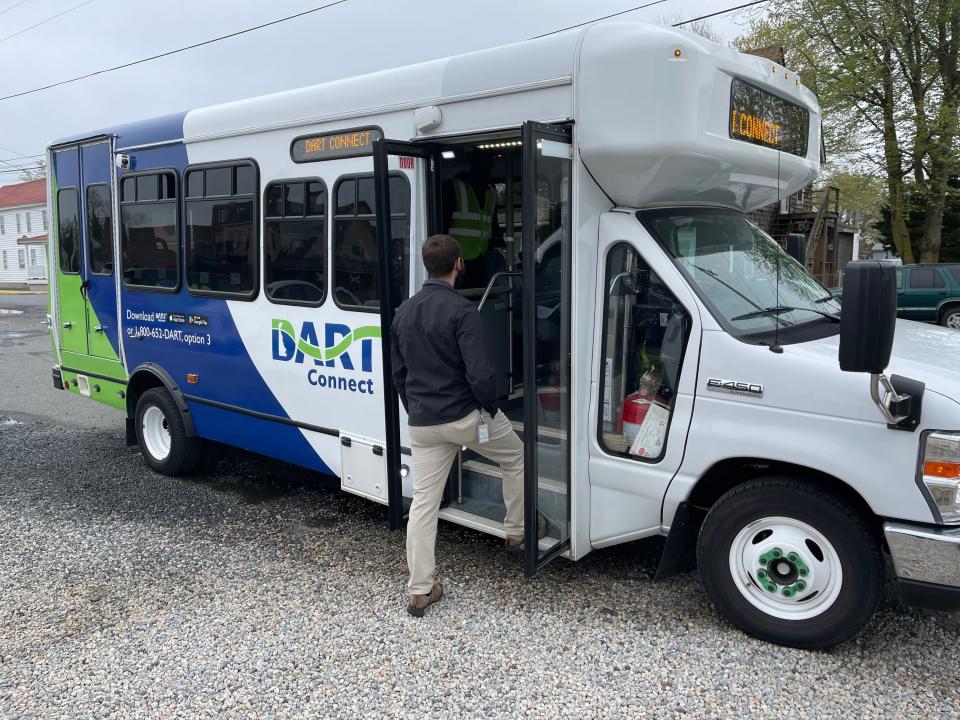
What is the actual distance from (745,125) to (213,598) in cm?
376

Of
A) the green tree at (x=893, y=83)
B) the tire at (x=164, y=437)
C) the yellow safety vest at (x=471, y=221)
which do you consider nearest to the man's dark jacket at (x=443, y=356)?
the yellow safety vest at (x=471, y=221)

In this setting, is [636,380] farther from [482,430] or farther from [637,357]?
[482,430]

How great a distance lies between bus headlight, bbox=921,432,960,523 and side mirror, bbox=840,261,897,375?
397 millimetres

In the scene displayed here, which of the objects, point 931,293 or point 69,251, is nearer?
point 69,251

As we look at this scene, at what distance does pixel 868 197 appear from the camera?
82.7ft

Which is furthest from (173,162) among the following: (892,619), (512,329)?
(892,619)

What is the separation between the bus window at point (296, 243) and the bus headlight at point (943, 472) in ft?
11.3

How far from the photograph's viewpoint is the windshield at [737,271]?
368 centimetres

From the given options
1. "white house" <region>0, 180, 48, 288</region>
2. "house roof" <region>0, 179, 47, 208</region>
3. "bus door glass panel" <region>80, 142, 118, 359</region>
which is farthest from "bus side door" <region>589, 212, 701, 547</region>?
"house roof" <region>0, 179, 47, 208</region>

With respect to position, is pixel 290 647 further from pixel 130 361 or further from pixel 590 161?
pixel 130 361

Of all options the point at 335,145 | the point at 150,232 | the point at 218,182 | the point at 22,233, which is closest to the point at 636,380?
the point at 335,145

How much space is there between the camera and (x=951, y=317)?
15844 millimetres

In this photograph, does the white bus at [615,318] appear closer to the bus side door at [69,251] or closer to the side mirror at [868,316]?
the side mirror at [868,316]

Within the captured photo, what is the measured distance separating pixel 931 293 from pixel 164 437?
1566cm
